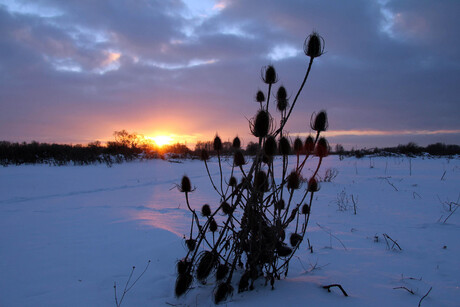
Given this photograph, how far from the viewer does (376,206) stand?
4359mm

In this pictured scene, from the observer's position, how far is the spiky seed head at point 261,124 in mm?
1441

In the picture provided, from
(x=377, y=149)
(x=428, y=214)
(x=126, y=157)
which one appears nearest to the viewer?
(x=428, y=214)

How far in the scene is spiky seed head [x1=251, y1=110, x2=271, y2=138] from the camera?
1.44m

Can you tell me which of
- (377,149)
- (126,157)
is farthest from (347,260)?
(377,149)

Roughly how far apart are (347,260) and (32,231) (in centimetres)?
329

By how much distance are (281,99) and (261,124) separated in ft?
2.29

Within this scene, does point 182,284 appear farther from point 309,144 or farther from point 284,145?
point 309,144

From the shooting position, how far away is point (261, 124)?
4.72 feet

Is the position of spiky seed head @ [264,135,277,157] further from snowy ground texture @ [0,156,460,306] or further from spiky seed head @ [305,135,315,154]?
snowy ground texture @ [0,156,460,306]

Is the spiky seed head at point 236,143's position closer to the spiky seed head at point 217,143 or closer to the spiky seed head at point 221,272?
the spiky seed head at point 217,143

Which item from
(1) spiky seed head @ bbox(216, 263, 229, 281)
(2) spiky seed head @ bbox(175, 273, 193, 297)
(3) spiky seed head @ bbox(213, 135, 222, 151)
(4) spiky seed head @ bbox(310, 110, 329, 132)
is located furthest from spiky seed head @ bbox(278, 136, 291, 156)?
(2) spiky seed head @ bbox(175, 273, 193, 297)

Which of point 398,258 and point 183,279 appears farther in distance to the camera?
point 398,258

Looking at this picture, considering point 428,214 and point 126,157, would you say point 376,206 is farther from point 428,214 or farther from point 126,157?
point 126,157

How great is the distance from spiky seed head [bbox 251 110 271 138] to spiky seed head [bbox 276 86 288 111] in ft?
2.01
